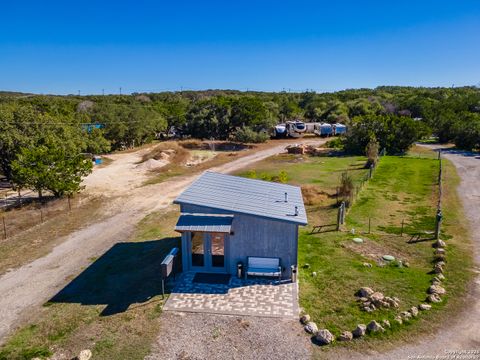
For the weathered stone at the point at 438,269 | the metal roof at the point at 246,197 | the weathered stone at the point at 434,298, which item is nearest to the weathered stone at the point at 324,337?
the metal roof at the point at 246,197

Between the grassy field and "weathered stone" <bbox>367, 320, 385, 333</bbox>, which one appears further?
"weathered stone" <bbox>367, 320, 385, 333</bbox>

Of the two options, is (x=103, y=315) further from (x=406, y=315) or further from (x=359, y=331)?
(x=406, y=315)

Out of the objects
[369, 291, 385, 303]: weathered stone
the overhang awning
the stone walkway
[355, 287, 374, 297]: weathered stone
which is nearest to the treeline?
the overhang awning

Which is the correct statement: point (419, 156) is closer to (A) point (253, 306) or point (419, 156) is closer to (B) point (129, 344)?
(A) point (253, 306)

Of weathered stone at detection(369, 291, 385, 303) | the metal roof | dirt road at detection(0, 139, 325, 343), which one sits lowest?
dirt road at detection(0, 139, 325, 343)

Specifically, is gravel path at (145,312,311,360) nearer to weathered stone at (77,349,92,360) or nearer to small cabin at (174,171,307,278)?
weathered stone at (77,349,92,360)

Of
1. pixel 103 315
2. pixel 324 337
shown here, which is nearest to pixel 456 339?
pixel 324 337

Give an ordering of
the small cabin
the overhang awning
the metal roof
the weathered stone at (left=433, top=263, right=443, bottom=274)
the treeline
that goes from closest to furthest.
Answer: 1. the overhang awning
2. the small cabin
3. the metal roof
4. the weathered stone at (left=433, top=263, right=443, bottom=274)
5. the treeline

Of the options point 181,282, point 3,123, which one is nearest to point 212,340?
point 181,282
